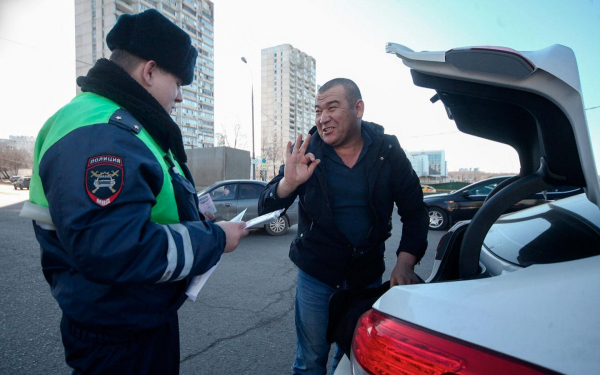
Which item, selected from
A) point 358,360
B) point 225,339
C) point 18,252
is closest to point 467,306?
point 358,360

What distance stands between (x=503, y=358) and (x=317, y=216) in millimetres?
1169

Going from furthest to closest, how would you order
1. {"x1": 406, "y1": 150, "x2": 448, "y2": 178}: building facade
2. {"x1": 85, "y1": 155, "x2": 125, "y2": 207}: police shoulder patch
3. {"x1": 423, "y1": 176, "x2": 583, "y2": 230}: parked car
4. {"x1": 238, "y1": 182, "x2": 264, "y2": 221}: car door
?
1. {"x1": 406, "y1": 150, "x2": 448, "y2": 178}: building facade
2. {"x1": 423, "y1": 176, "x2": 583, "y2": 230}: parked car
3. {"x1": 238, "y1": 182, "x2": 264, "y2": 221}: car door
4. {"x1": 85, "y1": 155, "x2": 125, "y2": 207}: police shoulder patch

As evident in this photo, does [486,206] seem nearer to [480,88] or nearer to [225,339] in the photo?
[480,88]

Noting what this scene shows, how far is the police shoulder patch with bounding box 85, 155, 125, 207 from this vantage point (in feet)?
2.88

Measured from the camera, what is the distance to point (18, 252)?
593 cm

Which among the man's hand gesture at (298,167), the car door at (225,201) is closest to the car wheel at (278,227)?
the car door at (225,201)

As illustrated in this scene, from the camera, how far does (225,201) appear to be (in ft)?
26.4

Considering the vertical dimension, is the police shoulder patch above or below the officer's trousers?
above

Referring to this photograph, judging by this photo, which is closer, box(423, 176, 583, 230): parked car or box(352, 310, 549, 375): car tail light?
box(352, 310, 549, 375): car tail light

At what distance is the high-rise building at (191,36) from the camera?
52094 mm

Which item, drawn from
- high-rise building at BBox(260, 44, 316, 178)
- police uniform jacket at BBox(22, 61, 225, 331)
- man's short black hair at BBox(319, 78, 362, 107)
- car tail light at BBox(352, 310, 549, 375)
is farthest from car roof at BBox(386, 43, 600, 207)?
high-rise building at BBox(260, 44, 316, 178)

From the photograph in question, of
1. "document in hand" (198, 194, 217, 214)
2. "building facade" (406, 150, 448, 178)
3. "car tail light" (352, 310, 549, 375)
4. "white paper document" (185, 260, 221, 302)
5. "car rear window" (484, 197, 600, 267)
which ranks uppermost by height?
"building facade" (406, 150, 448, 178)

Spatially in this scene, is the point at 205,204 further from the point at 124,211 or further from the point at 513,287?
the point at 513,287

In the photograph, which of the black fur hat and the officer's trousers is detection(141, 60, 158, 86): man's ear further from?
the officer's trousers
